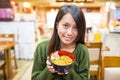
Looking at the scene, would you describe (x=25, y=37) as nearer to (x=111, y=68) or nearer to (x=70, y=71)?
(x=111, y=68)

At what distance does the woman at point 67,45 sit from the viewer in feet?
3.28

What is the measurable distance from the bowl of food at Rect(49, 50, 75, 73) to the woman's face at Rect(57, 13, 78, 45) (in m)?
0.08

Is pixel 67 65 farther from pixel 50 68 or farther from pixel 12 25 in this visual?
pixel 12 25

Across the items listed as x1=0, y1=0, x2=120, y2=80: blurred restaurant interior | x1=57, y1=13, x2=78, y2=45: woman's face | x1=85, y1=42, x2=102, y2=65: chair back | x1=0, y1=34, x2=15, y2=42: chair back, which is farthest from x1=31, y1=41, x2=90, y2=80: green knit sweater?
x1=0, y1=34, x2=15, y2=42: chair back

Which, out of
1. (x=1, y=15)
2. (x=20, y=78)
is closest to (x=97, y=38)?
(x=20, y=78)

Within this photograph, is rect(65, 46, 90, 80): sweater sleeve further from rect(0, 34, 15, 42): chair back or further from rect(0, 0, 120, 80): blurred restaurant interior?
rect(0, 34, 15, 42): chair back

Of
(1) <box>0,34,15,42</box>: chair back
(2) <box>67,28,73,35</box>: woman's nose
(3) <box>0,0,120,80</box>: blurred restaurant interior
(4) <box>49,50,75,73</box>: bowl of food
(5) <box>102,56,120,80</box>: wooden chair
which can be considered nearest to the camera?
(4) <box>49,50,75,73</box>: bowl of food

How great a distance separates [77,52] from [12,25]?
458 cm

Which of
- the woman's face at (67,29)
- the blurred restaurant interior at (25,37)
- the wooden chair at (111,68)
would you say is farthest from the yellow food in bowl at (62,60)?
the blurred restaurant interior at (25,37)

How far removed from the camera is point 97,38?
425 centimetres

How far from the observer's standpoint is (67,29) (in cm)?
101

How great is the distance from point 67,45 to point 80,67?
0.16 meters

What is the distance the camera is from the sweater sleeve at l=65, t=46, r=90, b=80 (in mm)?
991

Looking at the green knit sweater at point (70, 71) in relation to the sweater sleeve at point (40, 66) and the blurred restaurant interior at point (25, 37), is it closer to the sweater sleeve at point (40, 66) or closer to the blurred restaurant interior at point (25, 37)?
the sweater sleeve at point (40, 66)
